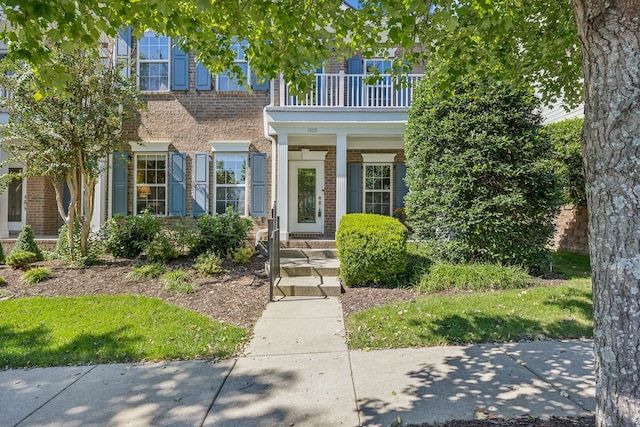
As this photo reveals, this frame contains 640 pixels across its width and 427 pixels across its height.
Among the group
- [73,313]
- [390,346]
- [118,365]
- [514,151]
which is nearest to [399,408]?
[390,346]

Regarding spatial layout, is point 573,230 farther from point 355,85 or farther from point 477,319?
point 355,85

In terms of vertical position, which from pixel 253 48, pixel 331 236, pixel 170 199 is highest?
pixel 253 48

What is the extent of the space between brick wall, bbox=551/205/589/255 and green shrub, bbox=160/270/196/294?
8.49m

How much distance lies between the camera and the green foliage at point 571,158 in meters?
8.16

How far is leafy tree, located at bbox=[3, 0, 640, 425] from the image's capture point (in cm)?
169

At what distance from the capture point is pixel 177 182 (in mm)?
10258

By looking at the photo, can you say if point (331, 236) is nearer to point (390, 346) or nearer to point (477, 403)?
point (390, 346)

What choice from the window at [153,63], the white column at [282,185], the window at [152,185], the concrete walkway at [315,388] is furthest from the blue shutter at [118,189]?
the concrete walkway at [315,388]

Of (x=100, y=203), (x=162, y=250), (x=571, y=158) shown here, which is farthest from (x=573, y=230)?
(x=100, y=203)

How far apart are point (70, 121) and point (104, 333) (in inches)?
201

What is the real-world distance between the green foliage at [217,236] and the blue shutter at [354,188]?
3.89 meters

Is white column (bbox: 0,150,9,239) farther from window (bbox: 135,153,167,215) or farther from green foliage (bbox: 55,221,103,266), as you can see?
window (bbox: 135,153,167,215)

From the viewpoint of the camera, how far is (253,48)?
4.50 m

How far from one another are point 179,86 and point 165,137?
149 cm
